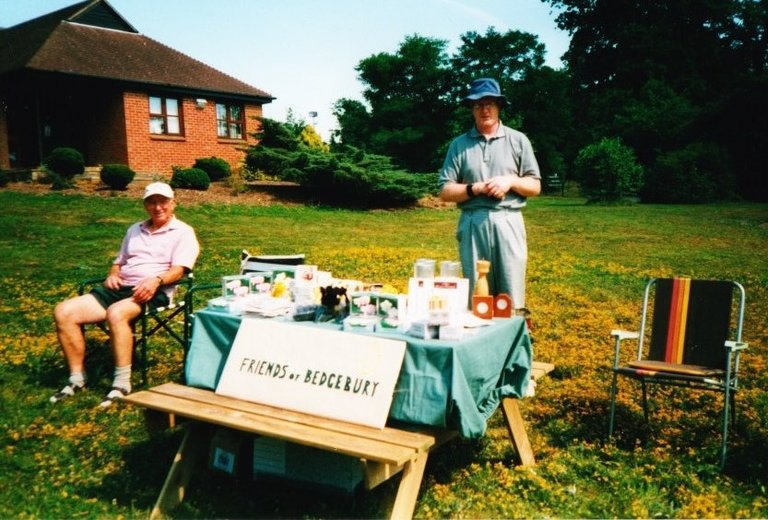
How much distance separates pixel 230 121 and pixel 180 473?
71.7 feet

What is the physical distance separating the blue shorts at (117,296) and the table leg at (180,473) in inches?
67.8

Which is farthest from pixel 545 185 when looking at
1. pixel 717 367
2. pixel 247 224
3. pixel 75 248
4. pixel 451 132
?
pixel 717 367

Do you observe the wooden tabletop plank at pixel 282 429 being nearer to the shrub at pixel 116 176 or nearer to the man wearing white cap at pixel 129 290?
the man wearing white cap at pixel 129 290

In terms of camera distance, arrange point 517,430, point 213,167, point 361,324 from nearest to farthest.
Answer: point 361,324 < point 517,430 < point 213,167

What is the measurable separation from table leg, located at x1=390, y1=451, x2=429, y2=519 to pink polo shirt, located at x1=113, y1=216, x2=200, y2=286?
2848mm

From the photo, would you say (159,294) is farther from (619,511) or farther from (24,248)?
(24,248)

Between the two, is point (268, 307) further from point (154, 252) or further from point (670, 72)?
point (670, 72)

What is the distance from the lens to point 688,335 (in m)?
4.34

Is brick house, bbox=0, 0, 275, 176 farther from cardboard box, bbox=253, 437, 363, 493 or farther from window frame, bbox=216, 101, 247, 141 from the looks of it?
cardboard box, bbox=253, 437, 363, 493

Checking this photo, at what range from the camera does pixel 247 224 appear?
14211 mm

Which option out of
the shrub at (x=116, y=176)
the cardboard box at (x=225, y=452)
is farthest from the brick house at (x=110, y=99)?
the cardboard box at (x=225, y=452)

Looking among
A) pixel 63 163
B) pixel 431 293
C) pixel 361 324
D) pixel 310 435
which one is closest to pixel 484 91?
pixel 431 293

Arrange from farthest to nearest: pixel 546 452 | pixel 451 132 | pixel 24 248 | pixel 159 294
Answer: pixel 451 132, pixel 24 248, pixel 159 294, pixel 546 452

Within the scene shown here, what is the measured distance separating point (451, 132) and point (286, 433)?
38049 mm
